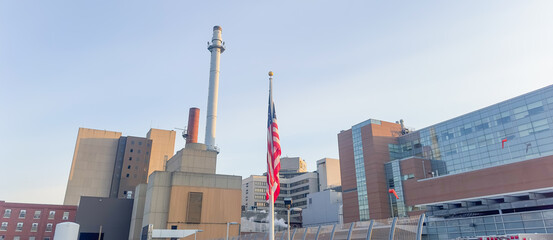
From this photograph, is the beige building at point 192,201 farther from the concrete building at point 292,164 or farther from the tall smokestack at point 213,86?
the concrete building at point 292,164

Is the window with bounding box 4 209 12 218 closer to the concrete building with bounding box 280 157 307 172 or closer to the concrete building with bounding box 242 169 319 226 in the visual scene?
the concrete building with bounding box 242 169 319 226

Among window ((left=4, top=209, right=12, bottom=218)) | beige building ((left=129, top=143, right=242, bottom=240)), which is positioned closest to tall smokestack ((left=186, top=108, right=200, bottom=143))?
beige building ((left=129, top=143, right=242, bottom=240))

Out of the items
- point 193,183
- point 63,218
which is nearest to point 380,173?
point 193,183

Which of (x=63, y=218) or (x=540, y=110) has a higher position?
(x=540, y=110)

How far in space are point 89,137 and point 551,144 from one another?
127657 millimetres

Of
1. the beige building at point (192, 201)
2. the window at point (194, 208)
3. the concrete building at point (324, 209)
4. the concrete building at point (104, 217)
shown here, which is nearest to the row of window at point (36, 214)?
the concrete building at point (104, 217)

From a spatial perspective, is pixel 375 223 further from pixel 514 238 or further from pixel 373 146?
pixel 373 146

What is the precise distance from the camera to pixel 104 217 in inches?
2970

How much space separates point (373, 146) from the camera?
320 feet

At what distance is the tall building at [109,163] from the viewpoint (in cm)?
11975

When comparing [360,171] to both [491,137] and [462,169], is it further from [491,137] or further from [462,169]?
[491,137]

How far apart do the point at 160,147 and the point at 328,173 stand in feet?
199

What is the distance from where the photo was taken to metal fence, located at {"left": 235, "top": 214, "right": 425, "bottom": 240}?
1554cm

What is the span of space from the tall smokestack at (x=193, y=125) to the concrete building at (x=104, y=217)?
65.7 feet
